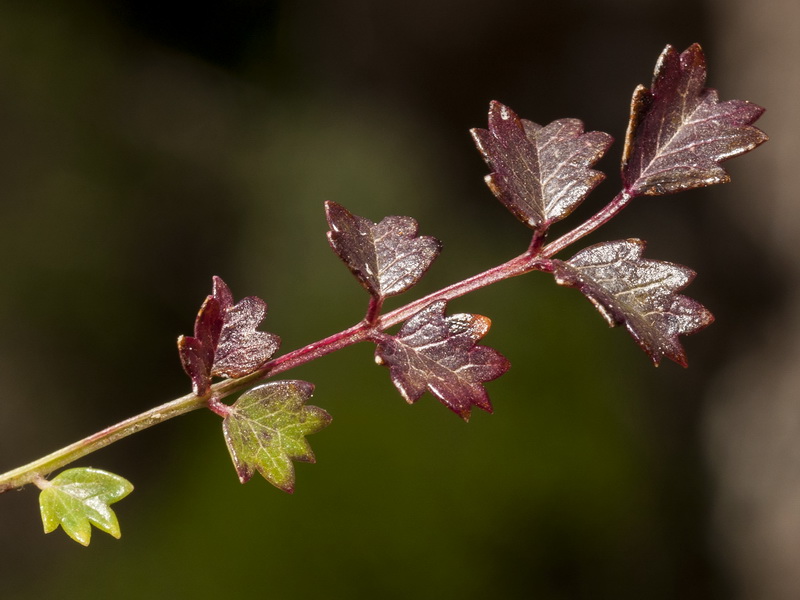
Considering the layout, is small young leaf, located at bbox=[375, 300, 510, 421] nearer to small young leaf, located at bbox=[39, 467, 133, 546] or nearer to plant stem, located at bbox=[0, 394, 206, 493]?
plant stem, located at bbox=[0, 394, 206, 493]

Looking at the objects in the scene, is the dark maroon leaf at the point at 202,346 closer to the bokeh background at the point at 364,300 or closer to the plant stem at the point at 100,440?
the plant stem at the point at 100,440

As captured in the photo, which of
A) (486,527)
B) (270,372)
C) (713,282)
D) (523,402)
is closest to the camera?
(270,372)

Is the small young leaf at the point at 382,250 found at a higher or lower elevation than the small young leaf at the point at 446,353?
higher

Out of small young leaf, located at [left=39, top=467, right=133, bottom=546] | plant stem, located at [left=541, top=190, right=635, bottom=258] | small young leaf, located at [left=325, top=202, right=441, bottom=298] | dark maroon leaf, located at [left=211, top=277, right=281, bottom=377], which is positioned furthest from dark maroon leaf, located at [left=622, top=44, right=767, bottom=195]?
small young leaf, located at [left=39, top=467, right=133, bottom=546]

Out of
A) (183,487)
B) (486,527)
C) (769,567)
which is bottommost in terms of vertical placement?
(769,567)

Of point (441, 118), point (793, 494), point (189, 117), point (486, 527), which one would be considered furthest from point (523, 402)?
point (189, 117)

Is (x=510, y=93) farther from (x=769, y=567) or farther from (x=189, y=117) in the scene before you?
(x=769, y=567)

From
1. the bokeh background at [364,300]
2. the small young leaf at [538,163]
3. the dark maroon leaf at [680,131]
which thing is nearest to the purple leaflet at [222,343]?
the small young leaf at [538,163]
